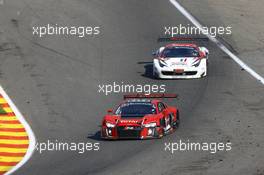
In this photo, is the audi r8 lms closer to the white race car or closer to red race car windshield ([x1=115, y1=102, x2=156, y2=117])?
the white race car

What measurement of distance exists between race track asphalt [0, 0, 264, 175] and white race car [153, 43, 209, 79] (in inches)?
16.5

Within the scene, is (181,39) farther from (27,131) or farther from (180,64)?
(27,131)

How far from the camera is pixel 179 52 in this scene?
4041 centimetres

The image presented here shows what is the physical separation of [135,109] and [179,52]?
984 cm

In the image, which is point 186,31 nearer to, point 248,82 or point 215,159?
point 248,82

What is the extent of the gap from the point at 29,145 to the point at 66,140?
3.57 ft

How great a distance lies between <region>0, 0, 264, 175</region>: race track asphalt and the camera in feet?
87.4

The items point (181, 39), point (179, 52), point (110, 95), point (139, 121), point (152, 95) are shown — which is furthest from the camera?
point (181, 39)

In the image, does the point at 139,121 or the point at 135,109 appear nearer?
the point at 139,121

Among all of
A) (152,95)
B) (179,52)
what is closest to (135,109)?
(152,95)

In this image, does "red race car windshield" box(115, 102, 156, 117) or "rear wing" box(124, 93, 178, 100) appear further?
"rear wing" box(124, 93, 178, 100)

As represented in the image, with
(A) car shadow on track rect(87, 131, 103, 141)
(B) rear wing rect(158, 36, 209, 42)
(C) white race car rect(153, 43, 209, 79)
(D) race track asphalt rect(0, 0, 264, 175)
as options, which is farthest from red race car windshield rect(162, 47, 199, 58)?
(A) car shadow on track rect(87, 131, 103, 141)

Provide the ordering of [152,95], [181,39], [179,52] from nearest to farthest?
[152,95], [179,52], [181,39]

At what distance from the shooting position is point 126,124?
29.7 m
